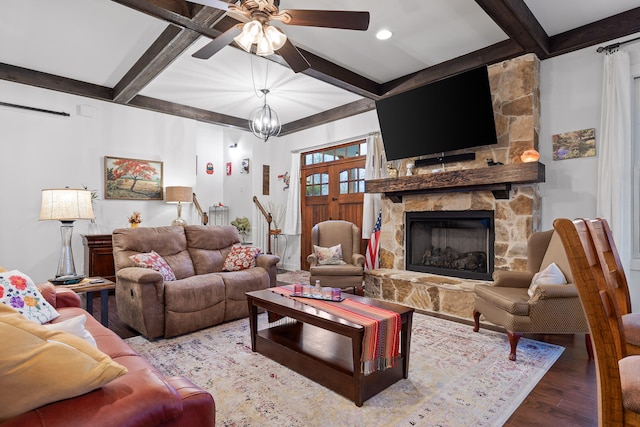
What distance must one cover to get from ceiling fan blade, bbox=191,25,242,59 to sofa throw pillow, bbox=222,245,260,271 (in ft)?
6.87

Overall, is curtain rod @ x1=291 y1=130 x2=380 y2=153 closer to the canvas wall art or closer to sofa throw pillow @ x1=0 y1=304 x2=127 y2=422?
the canvas wall art

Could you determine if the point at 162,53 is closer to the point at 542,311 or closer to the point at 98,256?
the point at 98,256

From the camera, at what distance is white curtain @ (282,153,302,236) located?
653 cm

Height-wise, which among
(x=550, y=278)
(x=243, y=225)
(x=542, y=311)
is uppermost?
(x=243, y=225)

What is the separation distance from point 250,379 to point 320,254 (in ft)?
8.15

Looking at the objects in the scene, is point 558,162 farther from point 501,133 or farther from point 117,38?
point 117,38

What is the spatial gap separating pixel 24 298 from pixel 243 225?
5.03m

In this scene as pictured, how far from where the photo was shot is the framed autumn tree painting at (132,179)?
5062 millimetres

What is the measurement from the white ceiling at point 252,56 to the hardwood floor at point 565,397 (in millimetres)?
2963

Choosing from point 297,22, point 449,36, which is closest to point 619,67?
point 449,36

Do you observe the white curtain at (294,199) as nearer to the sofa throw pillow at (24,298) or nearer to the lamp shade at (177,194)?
the lamp shade at (177,194)

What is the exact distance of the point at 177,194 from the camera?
5.34 metres

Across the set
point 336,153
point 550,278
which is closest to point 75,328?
point 550,278

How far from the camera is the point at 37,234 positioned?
176 inches
